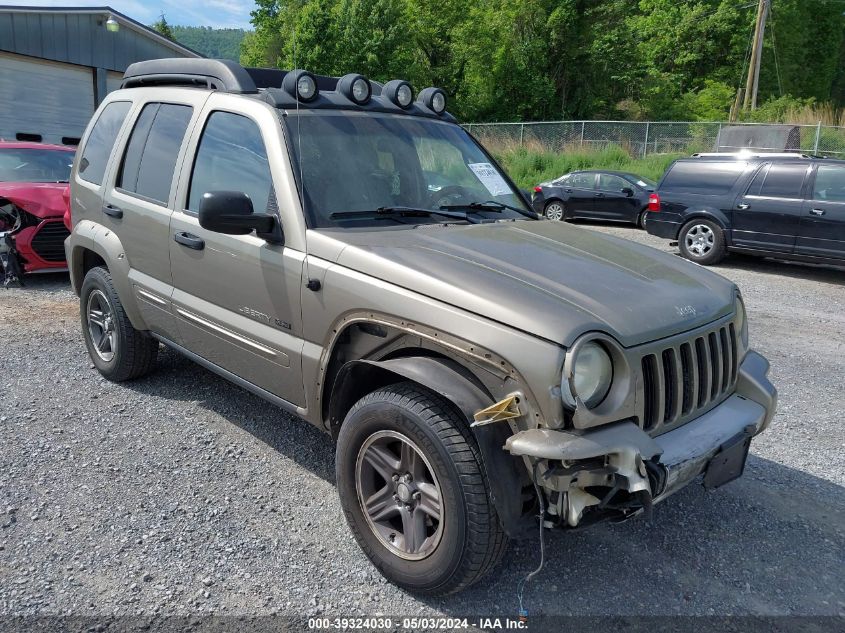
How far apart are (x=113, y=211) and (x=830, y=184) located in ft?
31.7

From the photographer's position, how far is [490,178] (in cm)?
423

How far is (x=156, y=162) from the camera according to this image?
13.8ft

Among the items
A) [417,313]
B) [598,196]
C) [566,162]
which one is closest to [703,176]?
[598,196]

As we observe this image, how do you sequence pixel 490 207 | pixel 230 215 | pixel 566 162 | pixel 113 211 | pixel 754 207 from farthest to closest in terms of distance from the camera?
1. pixel 566 162
2. pixel 754 207
3. pixel 113 211
4. pixel 490 207
5. pixel 230 215

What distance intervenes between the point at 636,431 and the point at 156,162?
329cm

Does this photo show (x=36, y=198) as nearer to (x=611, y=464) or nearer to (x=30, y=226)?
(x=30, y=226)

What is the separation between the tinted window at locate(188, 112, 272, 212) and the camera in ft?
11.3

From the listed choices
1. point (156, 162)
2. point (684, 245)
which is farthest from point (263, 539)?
point (684, 245)

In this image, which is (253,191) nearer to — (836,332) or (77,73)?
(836,332)

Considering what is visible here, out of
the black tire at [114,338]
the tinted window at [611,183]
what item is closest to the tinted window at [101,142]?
the black tire at [114,338]

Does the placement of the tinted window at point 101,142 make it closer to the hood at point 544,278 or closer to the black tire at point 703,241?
the hood at point 544,278

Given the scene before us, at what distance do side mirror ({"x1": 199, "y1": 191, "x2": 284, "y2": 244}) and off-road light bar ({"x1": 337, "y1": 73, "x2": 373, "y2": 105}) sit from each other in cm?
100

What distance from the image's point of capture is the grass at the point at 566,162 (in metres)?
22.4

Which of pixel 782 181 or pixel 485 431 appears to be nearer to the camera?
pixel 485 431
